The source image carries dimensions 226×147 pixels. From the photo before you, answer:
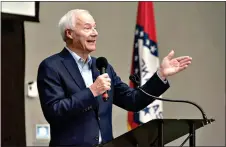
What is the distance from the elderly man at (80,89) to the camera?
5.83ft

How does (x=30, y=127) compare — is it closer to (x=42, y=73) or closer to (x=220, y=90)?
(x=42, y=73)

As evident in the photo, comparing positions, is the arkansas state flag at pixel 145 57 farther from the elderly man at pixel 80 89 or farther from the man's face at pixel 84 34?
the man's face at pixel 84 34

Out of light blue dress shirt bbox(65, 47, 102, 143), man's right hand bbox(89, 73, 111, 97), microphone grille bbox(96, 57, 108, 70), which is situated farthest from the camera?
light blue dress shirt bbox(65, 47, 102, 143)

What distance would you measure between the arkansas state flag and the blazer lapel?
1679 millimetres

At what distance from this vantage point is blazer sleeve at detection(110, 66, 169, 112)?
1997 millimetres

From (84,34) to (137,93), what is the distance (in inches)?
15.4

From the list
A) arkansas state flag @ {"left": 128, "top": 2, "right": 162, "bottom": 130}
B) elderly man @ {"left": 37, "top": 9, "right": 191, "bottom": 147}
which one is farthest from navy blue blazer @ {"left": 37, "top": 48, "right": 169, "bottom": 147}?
arkansas state flag @ {"left": 128, "top": 2, "right": 162, "bottom": 130}

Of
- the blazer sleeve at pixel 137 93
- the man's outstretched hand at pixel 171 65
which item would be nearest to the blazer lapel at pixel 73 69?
the blazer sleeve at pixel 137 93

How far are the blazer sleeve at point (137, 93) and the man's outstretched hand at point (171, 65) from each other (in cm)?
5

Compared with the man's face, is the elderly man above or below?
below

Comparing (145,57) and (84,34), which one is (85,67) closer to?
(84,34)

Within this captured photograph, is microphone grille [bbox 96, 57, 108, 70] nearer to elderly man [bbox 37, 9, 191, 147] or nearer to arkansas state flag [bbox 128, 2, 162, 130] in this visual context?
elderly man [bbox 37, 9, 191, 147]

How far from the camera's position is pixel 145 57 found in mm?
3680

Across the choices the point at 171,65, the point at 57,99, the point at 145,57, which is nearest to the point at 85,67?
the point at 57,99
